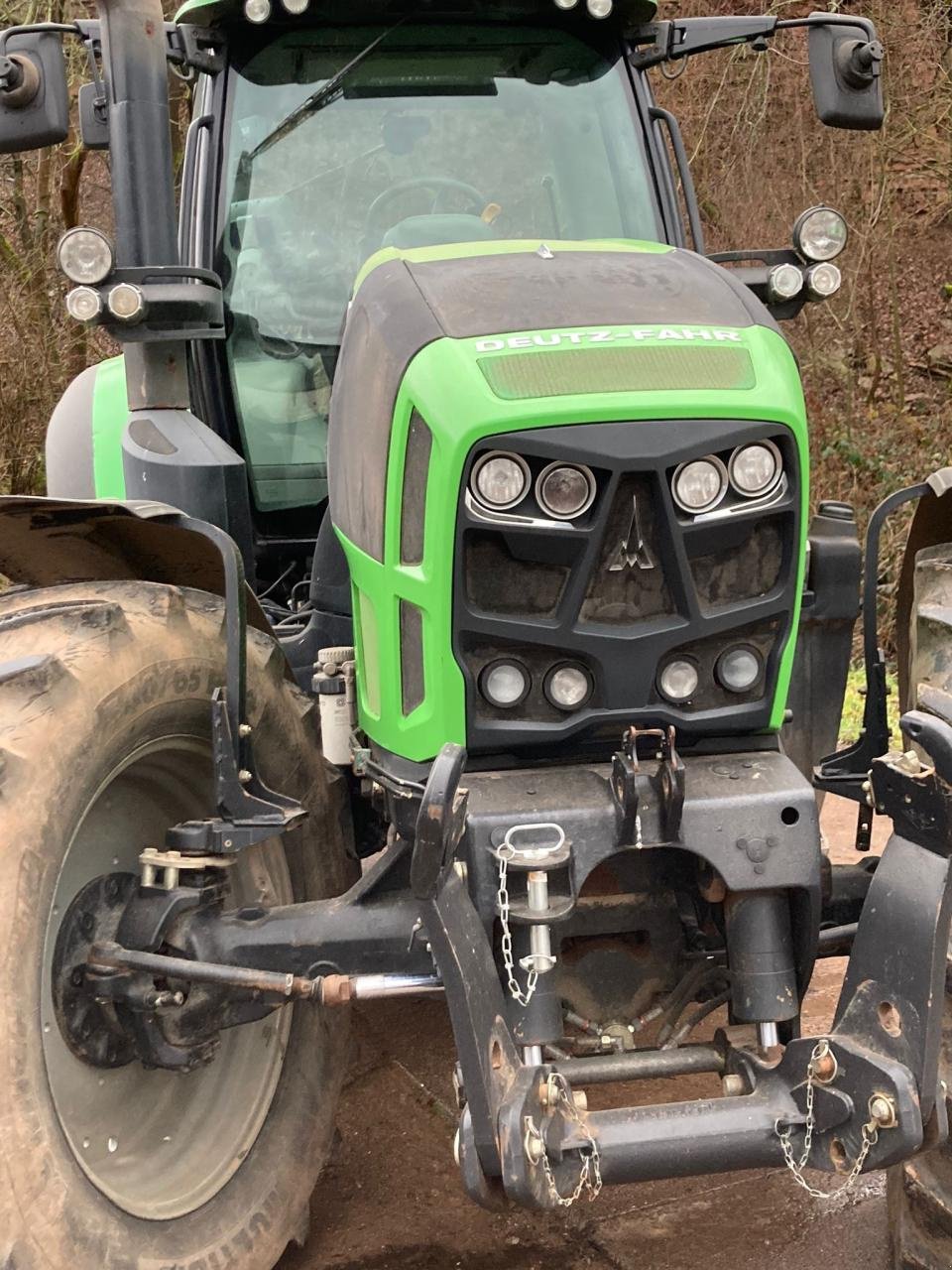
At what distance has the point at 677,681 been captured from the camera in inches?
103

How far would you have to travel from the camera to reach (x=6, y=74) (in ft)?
10.0

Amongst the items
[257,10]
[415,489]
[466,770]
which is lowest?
[466,770]

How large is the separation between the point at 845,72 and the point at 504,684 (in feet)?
6.56

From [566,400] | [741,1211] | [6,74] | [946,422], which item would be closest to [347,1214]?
[741,1211]

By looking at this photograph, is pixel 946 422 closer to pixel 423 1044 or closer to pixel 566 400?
pixel 423 1044

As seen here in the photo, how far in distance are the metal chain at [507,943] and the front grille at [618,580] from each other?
0.87 ft

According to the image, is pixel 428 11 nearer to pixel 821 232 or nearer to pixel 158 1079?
pixel 821 232

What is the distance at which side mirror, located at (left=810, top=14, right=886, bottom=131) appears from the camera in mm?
3629

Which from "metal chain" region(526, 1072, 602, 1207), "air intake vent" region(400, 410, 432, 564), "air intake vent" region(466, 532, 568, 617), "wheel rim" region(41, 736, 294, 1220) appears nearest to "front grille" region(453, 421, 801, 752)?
"air intake vent" region(466, 532, 568, 617)

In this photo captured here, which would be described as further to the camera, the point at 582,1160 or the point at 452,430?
the point at 452,430

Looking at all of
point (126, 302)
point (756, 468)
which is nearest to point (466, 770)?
point (756, 468)

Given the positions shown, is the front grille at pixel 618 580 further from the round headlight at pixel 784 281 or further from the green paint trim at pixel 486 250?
the round headlight at pixel 784 281

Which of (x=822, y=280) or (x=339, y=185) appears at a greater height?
(x=339, y=185)

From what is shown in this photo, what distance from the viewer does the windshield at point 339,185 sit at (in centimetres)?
Result: 378
